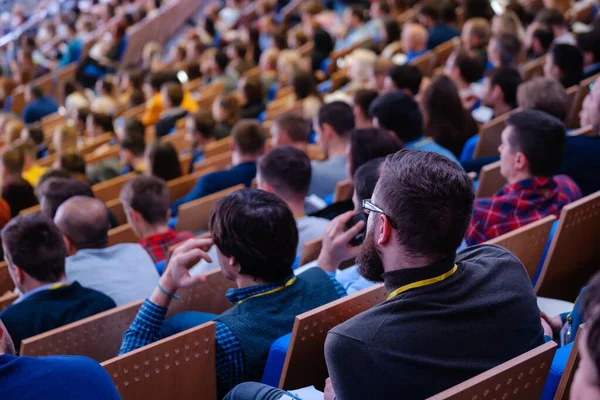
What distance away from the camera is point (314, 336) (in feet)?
6.08

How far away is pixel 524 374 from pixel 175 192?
329 centimetres

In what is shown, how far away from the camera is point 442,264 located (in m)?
1.56

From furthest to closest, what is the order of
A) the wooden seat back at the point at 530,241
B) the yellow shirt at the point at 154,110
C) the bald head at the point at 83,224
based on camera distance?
the yellow shirt at the point at 154,110 < the bald head at the point at 83,224 < the wooden seat back at the point at 530,241

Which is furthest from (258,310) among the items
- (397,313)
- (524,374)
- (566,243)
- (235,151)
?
(235,151)

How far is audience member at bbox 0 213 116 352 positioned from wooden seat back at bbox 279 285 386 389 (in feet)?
2.95

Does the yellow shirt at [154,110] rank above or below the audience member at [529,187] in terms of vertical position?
above

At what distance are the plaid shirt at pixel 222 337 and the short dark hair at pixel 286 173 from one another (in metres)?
0.88

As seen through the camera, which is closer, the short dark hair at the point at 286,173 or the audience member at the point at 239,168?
the short dark hair at the point at 286,173

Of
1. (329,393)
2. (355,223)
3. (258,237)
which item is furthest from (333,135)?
(329,393)

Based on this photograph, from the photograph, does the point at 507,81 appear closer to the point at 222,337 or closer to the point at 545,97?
the point at 545,97

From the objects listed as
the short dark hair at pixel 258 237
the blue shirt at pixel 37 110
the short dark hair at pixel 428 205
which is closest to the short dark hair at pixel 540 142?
the short dark hair at pixel 258 237

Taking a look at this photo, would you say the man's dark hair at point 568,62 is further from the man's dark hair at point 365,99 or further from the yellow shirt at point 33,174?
the yellow shirt at point 33,174

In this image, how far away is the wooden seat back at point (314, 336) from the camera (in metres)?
1.82

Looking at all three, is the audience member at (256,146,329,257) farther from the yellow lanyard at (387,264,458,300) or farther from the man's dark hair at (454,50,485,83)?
the man's dark hair at (454,50,485,83)
